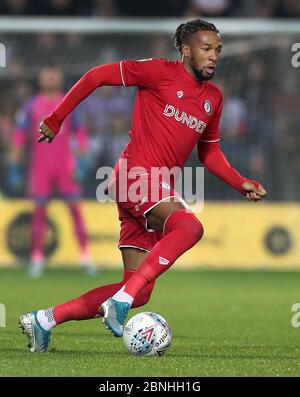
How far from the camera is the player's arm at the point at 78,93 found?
251 inches

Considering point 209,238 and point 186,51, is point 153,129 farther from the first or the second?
point 209,238

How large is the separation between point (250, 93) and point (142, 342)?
397 inches

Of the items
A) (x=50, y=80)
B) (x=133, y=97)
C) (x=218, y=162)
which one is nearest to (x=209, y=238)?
(x=133, y=97)

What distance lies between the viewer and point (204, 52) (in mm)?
6652

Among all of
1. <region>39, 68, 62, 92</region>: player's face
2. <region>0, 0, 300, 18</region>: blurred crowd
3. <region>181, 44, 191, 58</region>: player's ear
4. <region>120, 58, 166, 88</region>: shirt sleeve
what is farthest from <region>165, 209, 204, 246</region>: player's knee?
<region>0, 0, 300, 18</region>: blurred crowd

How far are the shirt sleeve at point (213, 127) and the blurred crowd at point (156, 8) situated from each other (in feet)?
34.0

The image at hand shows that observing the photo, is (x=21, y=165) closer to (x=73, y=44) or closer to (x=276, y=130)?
(x=73, y=44)

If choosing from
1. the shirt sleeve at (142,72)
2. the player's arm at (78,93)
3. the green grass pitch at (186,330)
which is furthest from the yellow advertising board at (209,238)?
the player's arm at (78,93)

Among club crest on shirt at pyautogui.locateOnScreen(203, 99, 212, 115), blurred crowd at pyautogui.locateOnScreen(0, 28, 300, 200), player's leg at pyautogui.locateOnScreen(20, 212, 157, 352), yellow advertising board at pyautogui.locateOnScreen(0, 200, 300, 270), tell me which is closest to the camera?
player's leg at pyautogui.locateOnScreen(20, 212, 157, 352)

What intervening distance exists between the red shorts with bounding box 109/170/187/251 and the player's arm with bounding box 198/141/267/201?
53 cm

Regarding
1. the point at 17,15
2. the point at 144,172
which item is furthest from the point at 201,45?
the point at 17,15

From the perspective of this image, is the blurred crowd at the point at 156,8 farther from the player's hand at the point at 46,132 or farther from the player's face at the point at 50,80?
the player's hand at the point at 46,132

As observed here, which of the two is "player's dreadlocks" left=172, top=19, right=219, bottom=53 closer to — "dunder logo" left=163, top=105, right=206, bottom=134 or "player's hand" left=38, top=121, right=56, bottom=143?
"dunder logo" left=163, top=105, right=206, bottom=134

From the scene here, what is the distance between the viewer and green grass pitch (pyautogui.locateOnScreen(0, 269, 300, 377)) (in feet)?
19.0
